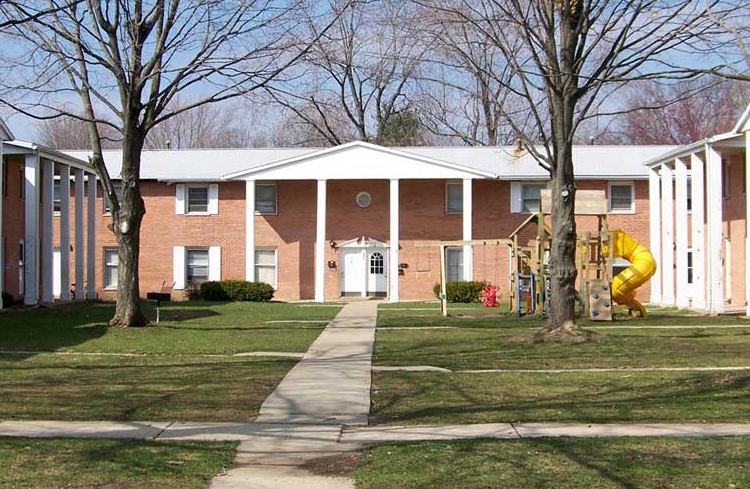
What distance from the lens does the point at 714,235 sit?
1058 inches

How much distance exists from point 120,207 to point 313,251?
17.4 metres

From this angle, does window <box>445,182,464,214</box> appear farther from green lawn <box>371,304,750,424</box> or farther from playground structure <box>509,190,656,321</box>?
green lawn <box>371,304,750,424</box>

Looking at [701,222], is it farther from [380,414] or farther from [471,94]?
[380,414]

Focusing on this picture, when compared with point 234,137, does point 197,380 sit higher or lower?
lower

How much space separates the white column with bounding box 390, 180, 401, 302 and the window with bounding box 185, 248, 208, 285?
27.0 ft

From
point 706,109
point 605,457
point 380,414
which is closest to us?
point 605,457

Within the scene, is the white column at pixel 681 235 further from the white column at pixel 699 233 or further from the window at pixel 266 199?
the window at pixel 266 199

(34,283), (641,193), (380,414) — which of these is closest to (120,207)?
(34,283)

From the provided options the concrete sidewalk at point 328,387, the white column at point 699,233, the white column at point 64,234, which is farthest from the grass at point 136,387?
the white column at point 699,233

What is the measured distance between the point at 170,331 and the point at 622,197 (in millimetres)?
23172

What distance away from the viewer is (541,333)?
60.2ft

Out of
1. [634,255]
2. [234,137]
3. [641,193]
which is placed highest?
[234,137]

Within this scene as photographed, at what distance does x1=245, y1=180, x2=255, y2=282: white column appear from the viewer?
36656mm

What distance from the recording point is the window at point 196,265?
39750 mm
